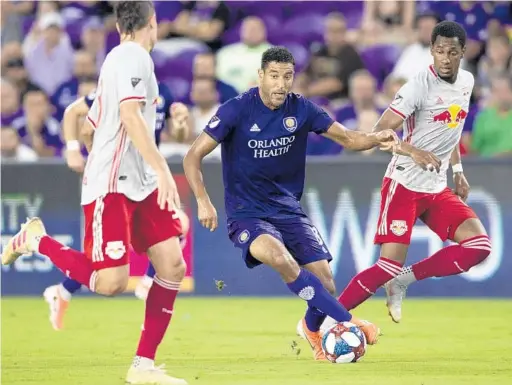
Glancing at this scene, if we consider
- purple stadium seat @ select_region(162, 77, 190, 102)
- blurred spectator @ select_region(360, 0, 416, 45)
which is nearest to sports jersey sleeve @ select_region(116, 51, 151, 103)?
purple stadium seat @ select_region(162, 77, 190, 102)

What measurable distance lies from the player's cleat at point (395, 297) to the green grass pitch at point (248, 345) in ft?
0.78

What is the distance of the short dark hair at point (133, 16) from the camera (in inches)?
309

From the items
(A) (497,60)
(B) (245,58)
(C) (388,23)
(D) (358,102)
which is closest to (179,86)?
(B) (245,58)

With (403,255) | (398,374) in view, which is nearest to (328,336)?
(398,374)

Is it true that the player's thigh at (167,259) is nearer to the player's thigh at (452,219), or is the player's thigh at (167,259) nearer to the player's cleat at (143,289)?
the player's thigh at (452,219)

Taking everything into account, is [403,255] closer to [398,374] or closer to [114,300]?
Answer: [398,374]

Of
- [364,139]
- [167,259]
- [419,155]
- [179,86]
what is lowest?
[179,86]

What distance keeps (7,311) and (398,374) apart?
5.64m

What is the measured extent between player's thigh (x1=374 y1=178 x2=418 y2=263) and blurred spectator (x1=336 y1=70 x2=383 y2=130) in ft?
16.4

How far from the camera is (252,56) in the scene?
52.9 feet

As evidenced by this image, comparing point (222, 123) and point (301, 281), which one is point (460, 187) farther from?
point (222, 123)

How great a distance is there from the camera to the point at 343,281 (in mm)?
13422

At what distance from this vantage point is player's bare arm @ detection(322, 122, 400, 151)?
866 cm

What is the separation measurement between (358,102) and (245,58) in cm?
200
